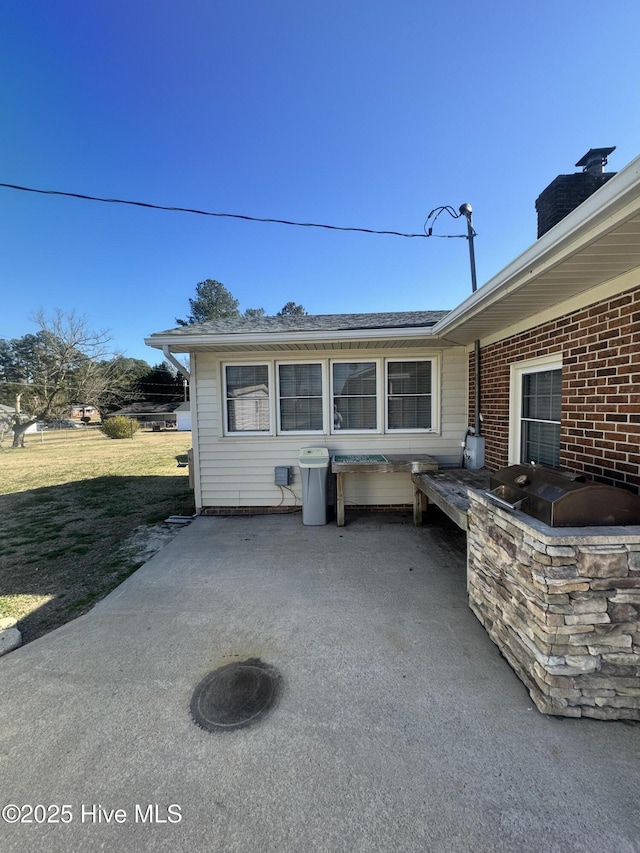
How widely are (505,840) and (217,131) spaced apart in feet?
31.8

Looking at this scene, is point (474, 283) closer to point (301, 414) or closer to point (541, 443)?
point (301, 414)

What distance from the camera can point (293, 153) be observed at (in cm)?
740

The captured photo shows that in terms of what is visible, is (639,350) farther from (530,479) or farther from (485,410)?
(485,410)

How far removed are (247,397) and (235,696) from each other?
14.0ft

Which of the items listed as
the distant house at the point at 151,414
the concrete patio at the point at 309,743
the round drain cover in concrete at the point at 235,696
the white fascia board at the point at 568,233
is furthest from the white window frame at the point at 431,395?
the distant house at the point at 151,414

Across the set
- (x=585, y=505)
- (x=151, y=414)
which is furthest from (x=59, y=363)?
(x=585, y=505)

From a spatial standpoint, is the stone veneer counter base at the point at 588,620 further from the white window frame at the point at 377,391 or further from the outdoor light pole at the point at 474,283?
the white window frame at the point at 377,391

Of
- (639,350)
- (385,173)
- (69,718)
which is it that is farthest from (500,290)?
(385,173)

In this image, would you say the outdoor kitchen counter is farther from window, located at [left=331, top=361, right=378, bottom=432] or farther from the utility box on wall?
the utility box on wall

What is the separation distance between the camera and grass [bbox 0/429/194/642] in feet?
10.5

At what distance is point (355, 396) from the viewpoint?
18.4 feet

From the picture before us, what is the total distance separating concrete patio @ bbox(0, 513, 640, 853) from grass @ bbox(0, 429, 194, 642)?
618 millimetres

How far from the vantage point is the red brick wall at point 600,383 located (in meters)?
2.45

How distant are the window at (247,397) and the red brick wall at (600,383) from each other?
3793mm
